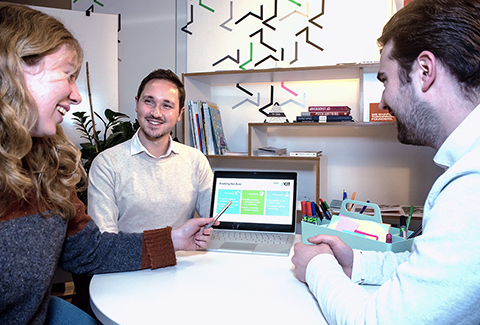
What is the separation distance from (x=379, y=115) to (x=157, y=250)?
1825mm

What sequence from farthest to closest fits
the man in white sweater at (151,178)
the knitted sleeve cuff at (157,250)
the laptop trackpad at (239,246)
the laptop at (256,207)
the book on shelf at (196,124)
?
the book on shelf at (196,124) → the man in white sweater at (151,178) → the laptop at (256,207) → the laptop trackpad at (239,246) → the knitted sleeve cuff at (157,250)

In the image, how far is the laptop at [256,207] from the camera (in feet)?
4.83

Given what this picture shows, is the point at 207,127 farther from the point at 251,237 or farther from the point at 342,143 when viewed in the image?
the point at 251,237

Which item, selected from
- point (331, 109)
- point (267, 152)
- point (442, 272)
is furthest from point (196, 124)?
point (442, 272)

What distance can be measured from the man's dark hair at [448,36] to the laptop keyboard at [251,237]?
0.79 meters

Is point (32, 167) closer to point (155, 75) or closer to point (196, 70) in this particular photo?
point (155, 75)

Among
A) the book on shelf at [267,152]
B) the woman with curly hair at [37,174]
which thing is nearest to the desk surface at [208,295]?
the woman with curly hair at [37,174]

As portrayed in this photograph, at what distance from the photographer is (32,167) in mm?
1019

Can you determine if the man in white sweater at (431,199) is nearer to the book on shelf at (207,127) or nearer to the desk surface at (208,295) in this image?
the desk surface at (208,295)

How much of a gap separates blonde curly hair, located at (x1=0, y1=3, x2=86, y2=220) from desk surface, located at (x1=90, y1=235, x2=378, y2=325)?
0.93ft

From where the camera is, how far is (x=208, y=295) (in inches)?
38.3

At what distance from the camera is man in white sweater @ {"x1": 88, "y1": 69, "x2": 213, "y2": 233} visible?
1748 millimetres

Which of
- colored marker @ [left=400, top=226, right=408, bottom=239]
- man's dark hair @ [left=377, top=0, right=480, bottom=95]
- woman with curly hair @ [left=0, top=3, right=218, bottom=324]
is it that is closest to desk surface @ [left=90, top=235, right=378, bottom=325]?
woman with curly hair @ [left=0, top=3, right=218, bottom=324]

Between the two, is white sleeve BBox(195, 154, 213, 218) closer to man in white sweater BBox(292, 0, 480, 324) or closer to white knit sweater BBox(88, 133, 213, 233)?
white knit sweater BBox(88, 133, 213, 233)
